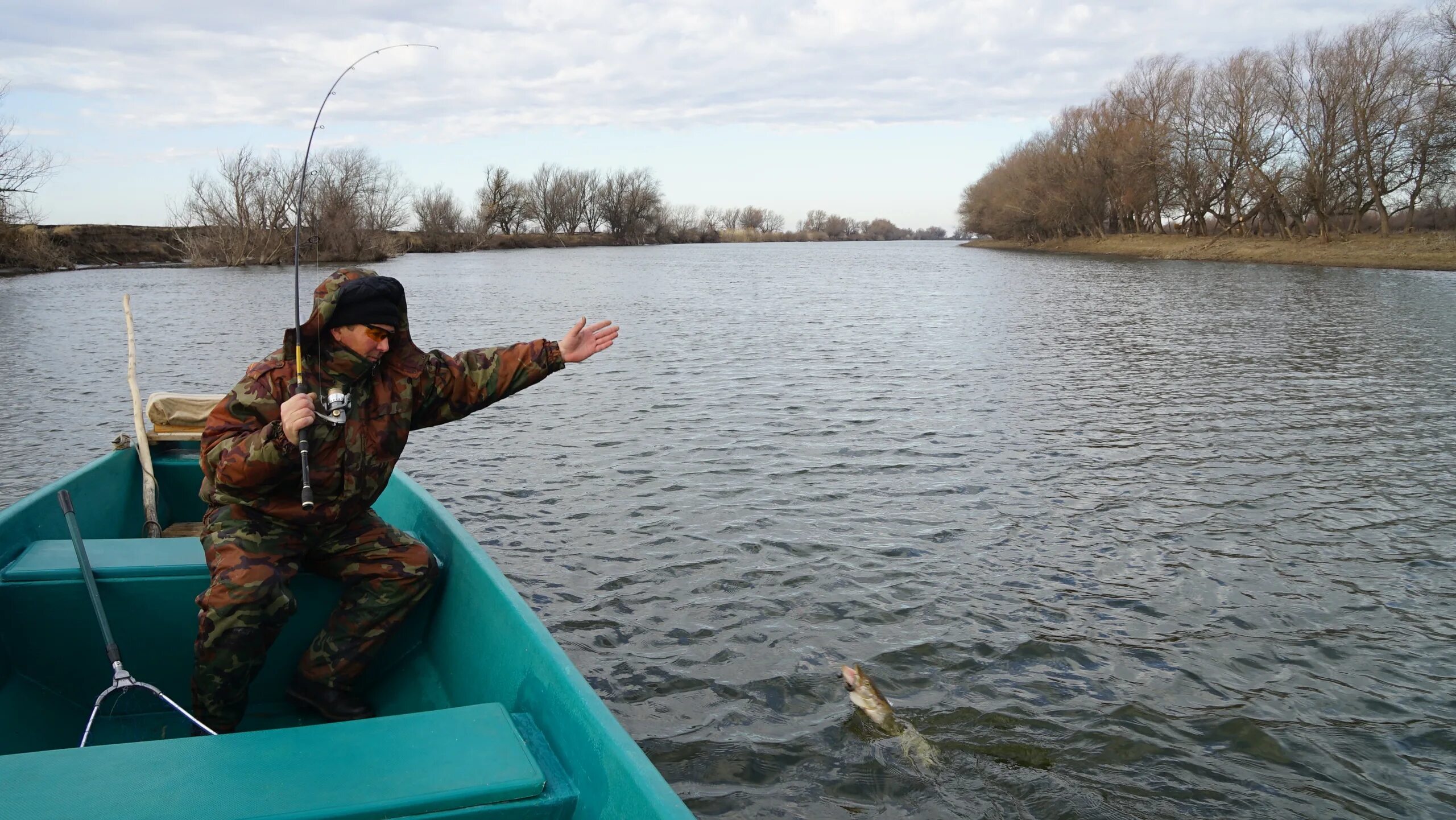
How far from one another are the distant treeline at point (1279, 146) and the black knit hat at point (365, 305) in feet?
147

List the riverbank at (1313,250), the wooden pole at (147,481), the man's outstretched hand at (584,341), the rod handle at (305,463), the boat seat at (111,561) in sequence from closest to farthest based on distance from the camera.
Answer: the rod handle at (305,463) < the boat seat at (111,561) < the man's outstretched hand at (584,341) < the wooden pole at (147,481) < the riverbank at (1313,250)

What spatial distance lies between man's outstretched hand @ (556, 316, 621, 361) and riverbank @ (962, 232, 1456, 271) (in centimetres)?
4019

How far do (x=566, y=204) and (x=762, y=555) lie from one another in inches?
3943

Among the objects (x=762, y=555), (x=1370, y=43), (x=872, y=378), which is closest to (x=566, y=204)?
(x=1370, y=43)

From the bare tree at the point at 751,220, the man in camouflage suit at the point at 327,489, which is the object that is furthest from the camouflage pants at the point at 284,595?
the bare tree at the point at 751,220

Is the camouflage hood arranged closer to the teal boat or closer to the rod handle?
the rod handle

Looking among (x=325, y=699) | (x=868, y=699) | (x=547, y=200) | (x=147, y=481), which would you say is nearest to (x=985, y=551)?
(x=868, y=699)

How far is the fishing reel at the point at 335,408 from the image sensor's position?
10.6ft

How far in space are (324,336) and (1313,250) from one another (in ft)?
159

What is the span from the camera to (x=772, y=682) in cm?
504

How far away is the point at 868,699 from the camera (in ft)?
15.5

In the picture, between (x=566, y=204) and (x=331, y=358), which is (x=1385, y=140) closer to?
(x=331, y=358)

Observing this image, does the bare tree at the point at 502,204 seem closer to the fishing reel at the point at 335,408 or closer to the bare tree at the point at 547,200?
the bare tree at the point at 547,200

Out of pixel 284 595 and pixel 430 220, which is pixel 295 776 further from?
pixel 430 220
